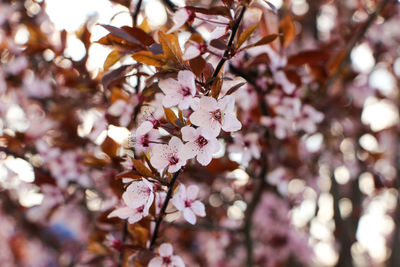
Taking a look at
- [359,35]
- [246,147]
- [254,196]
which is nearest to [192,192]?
[246,147]

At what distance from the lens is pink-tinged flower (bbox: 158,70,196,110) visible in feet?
2.24

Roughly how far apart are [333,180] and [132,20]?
1533 millimetres

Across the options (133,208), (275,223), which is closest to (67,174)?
(133,208)

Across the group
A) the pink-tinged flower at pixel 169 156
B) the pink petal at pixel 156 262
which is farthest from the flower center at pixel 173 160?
the pink petal at pixel 156 262

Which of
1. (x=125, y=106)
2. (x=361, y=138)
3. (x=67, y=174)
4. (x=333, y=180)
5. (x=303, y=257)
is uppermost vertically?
(x=125, y=106)

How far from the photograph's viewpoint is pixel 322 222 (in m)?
2.53

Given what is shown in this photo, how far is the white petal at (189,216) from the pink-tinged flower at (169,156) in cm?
13

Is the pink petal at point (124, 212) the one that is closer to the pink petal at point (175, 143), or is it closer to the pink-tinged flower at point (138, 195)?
the pink-tinged flower at point (138, 195)

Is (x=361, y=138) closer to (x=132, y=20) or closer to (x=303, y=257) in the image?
(x=303, y=257)

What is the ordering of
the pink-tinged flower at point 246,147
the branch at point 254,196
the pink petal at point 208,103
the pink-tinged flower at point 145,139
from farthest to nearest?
the branch at point 254,196
the pink-tinged flower at point 246,147
the pink-tinged flower at point 145,139
the pink petal at point 208,103

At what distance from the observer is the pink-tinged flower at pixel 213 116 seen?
643mm

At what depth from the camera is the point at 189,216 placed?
31.9 inches

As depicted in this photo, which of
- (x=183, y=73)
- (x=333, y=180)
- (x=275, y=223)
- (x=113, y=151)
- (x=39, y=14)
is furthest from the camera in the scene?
(x=275, y=223)

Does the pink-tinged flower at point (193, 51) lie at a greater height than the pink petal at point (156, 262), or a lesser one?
greater
